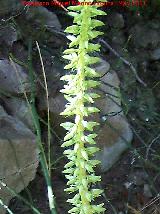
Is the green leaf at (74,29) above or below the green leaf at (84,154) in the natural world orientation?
above

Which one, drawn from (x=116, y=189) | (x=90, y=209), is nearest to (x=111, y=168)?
(x=116, y=189)

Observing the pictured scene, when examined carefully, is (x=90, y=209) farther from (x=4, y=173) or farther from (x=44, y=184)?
(x=44, y=184)

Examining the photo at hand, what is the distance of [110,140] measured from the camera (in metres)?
3.28

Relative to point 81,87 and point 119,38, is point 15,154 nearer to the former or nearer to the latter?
point 81,87

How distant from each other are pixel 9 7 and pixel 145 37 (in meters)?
1.20

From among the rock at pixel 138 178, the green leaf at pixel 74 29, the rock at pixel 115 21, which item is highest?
the green leaf at pixel 74 29

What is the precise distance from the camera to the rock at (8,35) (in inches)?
119

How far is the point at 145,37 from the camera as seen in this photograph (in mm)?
3889

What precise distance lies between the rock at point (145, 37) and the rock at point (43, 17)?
0.73 meters

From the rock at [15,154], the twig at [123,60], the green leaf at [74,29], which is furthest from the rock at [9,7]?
the green leaf at [74,29]

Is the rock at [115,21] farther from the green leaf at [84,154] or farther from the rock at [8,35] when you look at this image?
the green leaf at [84,154]

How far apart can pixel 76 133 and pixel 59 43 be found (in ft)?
6.01

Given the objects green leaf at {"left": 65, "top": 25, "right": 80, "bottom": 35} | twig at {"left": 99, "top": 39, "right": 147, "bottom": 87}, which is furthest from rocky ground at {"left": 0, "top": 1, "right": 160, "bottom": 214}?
green leaf at {"left": 65, "top": 25, "right": 80, "bottom": 35}

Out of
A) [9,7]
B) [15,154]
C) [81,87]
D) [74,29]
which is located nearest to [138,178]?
[15,154]
